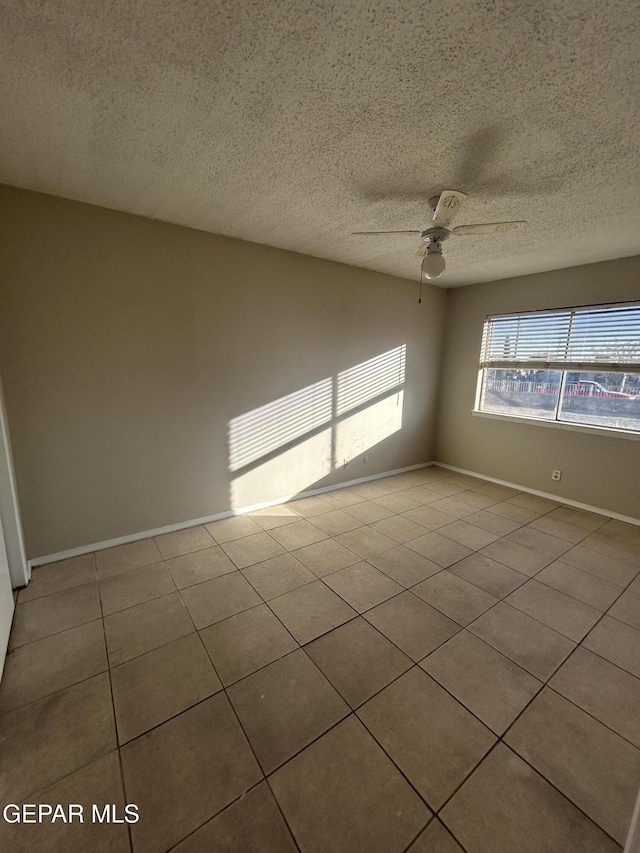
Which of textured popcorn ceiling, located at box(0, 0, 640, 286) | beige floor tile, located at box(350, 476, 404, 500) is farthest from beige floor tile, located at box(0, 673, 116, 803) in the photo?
beige floor tile, located at box(350, 476, 404, 500)

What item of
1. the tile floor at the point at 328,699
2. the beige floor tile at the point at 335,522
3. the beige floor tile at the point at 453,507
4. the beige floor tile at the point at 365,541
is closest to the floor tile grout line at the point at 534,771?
the tile floor at the point at 328,699

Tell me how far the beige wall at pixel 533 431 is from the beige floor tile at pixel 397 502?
1369 millimetres

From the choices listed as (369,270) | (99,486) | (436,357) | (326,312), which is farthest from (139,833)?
(436,357)

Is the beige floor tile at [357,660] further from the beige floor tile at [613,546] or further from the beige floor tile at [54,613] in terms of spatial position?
the beige floor tile at [613,546]

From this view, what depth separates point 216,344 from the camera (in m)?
2.89

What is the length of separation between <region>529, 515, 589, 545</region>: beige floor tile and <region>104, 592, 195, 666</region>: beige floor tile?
A: 302 cm

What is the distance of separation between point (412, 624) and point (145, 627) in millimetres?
1494

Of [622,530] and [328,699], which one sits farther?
[622,530]

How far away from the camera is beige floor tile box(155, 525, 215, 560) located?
2.62 m

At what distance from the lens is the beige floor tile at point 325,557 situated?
2.45m

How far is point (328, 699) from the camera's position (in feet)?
4.89

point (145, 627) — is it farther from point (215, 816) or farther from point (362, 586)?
point (362, 586)

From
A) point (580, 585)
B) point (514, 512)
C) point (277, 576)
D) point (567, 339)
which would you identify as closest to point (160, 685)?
point (277, 576)

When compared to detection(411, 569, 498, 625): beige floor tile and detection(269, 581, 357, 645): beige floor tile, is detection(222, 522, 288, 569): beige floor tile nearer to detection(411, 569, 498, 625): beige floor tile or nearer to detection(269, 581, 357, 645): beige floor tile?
detection(269, 581, 357, 645): beige floor tile
